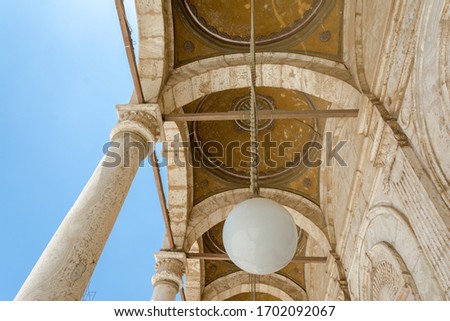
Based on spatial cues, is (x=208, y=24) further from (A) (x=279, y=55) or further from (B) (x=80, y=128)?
(B) (x=80, y=128)

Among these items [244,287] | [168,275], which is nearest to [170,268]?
[168,275]

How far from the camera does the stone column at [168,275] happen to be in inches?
282

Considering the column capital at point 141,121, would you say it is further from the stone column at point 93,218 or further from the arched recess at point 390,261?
the arched recess at point 390,261

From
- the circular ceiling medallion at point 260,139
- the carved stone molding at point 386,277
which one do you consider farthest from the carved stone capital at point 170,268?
the carved stone molding at point 386,277

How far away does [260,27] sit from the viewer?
6898 millimetres

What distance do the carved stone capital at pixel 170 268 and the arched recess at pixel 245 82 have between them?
2956mm

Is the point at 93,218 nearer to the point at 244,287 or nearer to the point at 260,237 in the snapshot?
the point at 260,237

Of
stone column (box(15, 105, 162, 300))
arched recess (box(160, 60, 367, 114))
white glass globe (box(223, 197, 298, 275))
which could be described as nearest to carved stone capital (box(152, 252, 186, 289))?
arched recess (box(160, 60, 367, 114))

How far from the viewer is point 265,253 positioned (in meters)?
2.29

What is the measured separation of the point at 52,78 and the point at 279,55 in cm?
3286

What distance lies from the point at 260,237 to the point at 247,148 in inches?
260

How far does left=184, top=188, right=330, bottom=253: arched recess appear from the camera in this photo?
26.8 feet

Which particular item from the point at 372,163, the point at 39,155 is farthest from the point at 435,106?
the point at 39,155

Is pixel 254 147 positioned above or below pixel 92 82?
below
